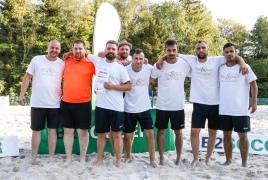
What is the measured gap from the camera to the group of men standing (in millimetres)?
4125

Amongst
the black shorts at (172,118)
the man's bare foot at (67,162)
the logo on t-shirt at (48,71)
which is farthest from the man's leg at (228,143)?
the logo on t-shirt at (48,71)

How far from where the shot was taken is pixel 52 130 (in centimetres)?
436

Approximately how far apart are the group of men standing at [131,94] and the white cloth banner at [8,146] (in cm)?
65

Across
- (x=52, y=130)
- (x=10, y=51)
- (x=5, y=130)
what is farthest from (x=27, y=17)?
(x=52, y=130)

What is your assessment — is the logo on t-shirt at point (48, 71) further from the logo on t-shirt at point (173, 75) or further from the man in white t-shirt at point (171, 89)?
the logo on t-shirt at point (173, 75)

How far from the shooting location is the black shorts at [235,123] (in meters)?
4.12

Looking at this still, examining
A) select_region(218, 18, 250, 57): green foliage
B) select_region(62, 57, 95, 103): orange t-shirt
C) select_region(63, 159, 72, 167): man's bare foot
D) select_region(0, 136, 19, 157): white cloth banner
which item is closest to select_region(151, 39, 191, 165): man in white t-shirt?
select_region(62, 57, 95, 103): orange t-shirt

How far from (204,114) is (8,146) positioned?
3.11 metres

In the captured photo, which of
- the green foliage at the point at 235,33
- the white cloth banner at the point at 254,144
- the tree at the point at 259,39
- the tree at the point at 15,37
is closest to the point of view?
the white cloth banner at the point at 254,144

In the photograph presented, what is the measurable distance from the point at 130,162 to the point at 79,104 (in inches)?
44.7

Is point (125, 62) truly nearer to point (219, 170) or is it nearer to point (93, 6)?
point (219, 170)

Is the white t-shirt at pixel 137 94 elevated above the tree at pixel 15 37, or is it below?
below

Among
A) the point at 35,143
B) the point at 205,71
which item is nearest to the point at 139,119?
the point at 205,71

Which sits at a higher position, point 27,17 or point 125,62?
point 27,17
